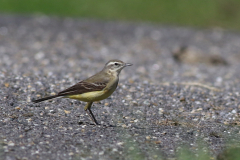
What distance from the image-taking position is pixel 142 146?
7340 mm

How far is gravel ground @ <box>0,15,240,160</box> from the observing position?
725 centimetres

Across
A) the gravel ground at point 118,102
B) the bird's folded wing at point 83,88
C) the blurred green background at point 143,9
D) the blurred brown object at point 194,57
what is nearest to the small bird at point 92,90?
the bird's folded wing at point 83,88

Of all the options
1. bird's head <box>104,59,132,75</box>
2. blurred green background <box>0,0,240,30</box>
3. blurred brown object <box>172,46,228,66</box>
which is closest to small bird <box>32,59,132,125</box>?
bird's head <box>104,59,132,75</box>

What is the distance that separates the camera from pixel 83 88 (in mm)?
8367

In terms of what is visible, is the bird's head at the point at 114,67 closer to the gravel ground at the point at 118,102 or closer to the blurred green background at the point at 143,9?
the gravel ground at the point at 118,102

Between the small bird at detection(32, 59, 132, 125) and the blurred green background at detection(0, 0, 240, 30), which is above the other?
the blurred green background at detection(0, 0, 240, 30)

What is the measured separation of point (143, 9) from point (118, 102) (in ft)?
67.8

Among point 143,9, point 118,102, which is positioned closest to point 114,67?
point 118,102

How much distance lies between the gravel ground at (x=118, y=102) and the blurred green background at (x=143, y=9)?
24.4 ft

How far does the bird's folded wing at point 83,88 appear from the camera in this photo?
8.23 meters

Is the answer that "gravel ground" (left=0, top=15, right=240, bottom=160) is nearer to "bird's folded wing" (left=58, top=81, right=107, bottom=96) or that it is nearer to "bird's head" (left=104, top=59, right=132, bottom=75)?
"bird's folded wing" (left=58, top=81, right=107, bottom=96)

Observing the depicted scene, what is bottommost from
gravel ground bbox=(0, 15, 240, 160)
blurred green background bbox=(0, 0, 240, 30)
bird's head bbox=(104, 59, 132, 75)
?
gravel ground bbox=(0, 15, 240, 160)

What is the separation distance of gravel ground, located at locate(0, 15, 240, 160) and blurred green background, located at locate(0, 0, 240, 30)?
24.4 ft

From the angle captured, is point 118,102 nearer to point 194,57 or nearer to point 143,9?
point 194,57
